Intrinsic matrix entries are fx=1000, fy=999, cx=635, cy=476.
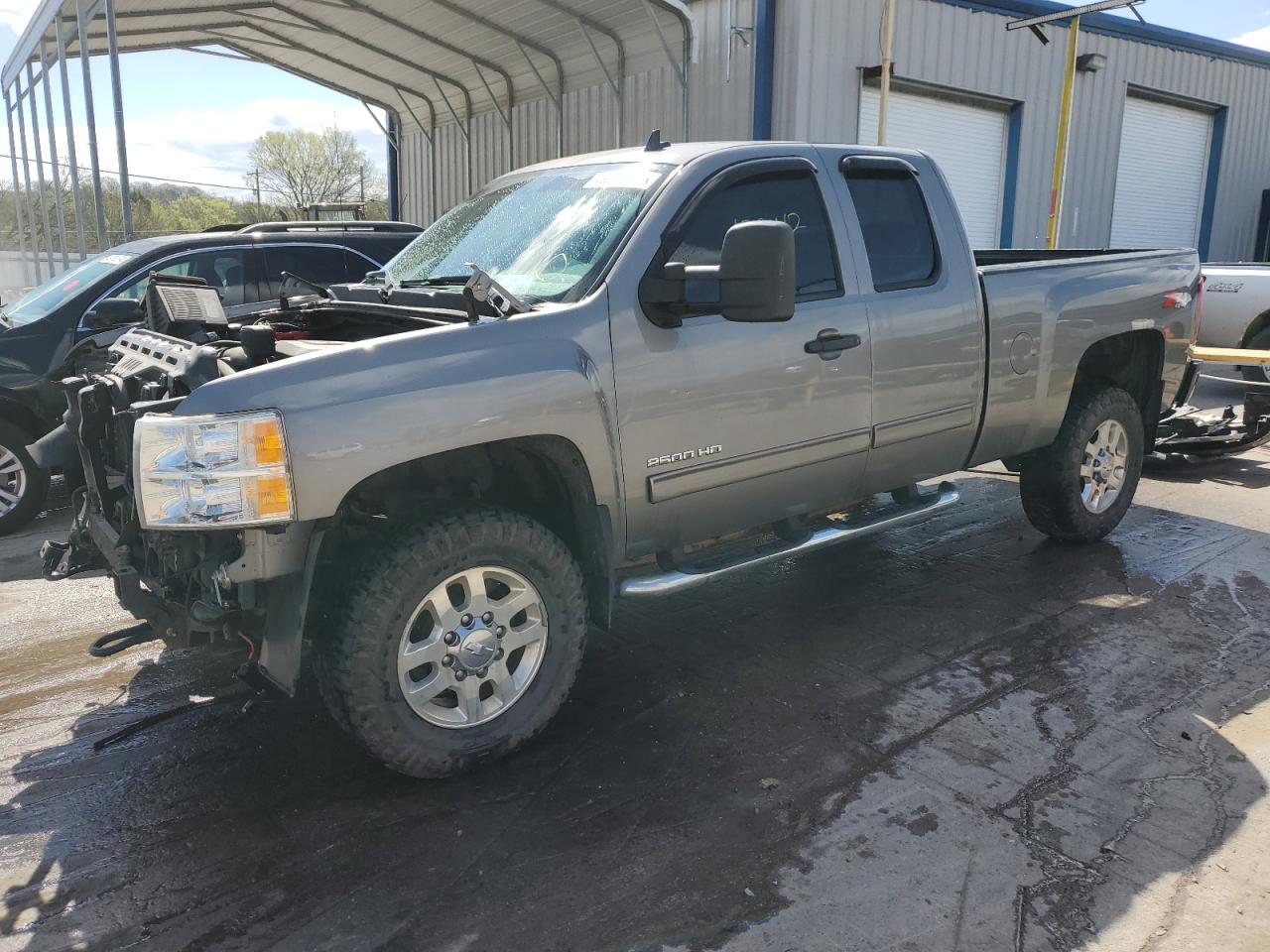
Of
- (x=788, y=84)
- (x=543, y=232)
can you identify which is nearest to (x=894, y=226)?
(x=543, y=232)

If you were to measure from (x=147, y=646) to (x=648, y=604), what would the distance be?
2431 mm

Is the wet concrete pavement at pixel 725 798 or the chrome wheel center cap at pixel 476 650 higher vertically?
the chrome wheel center cap at pixel 476 650

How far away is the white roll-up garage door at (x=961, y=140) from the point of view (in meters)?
14.1

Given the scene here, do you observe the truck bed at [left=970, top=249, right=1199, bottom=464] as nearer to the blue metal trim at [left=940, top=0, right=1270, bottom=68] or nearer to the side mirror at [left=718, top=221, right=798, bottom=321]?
the side mirror at [left=718, top=221, right=798, bottom=321]

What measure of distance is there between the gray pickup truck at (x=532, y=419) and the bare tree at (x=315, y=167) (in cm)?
4466

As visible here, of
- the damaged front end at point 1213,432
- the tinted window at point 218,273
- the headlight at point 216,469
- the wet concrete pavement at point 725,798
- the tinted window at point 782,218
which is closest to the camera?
the wet concrete pavement at point 725,798

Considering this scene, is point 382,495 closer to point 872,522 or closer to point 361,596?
point 361,596

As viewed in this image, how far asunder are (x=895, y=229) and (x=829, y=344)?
873mm

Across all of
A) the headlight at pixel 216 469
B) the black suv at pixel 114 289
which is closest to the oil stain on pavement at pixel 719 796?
the headlight at pixel 216 469

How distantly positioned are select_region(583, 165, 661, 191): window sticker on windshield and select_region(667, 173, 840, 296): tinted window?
0.24 meters

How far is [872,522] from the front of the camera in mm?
4676

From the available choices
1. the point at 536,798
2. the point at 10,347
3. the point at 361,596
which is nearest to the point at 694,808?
the point at 536,798

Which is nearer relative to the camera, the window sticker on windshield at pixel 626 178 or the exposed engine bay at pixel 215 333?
the exposed engine bay at pixel 215 333

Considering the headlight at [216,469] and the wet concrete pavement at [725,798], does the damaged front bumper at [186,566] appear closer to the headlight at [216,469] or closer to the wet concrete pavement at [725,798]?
the headlight at [216,469]
